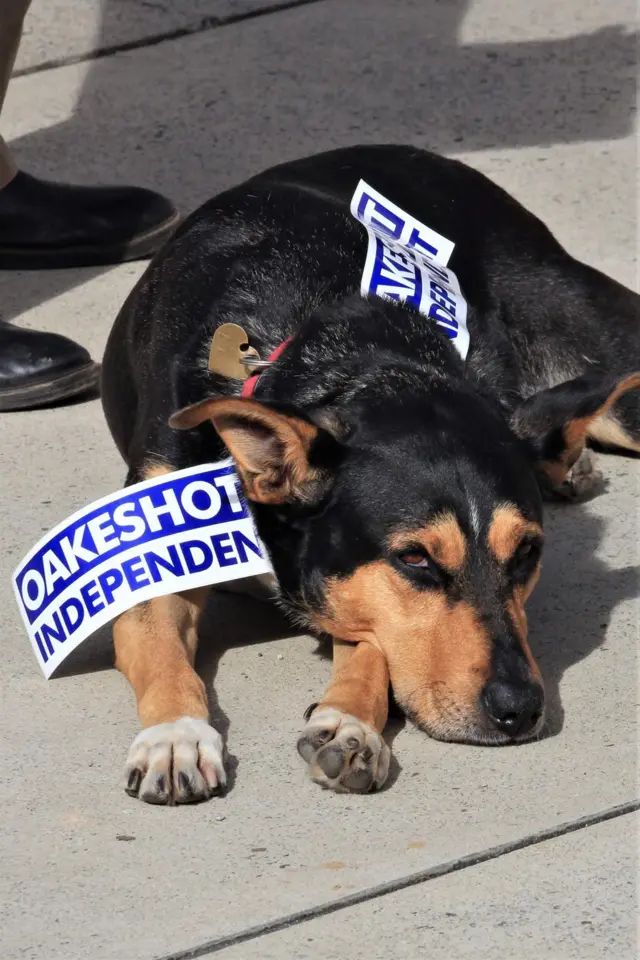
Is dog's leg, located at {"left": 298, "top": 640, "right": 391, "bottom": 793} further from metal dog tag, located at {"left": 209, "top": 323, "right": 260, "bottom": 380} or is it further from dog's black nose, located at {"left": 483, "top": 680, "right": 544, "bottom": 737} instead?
metal dog tag, located at {"left": 209, "top": 323, "right": 260, "bottom": 380}

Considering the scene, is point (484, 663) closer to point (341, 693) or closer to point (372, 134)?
point (341, 693)

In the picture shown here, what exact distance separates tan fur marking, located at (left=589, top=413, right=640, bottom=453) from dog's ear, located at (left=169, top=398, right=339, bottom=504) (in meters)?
1.77

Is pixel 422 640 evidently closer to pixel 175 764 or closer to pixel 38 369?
pixel 175 764

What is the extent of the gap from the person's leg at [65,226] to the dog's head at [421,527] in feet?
9.12

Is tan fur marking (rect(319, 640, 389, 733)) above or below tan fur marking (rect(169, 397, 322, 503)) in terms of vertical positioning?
below

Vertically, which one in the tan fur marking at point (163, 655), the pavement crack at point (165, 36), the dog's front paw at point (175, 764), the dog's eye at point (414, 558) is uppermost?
the dog's eye at point (414, 558)

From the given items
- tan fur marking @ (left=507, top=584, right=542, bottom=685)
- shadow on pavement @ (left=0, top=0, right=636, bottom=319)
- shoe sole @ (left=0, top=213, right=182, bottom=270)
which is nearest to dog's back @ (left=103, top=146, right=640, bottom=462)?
tan fur marking @ (left=507, top=584, right=542, bottom=685)

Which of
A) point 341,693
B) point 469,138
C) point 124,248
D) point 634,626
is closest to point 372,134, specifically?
point 469,138

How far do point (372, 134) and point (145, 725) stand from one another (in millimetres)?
4375

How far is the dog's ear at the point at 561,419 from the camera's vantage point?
3961 millimetres

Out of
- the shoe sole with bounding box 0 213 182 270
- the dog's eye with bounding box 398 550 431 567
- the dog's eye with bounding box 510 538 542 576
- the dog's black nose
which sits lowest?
the shoe sole with bounding box 0 213 182 270

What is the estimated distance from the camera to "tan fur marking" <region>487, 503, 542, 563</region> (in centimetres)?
367

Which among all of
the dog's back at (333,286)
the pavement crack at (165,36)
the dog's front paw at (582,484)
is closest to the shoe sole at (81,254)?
the dog's back at (333,286)

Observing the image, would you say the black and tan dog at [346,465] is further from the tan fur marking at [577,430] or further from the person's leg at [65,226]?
the person's leg at [65,226]
